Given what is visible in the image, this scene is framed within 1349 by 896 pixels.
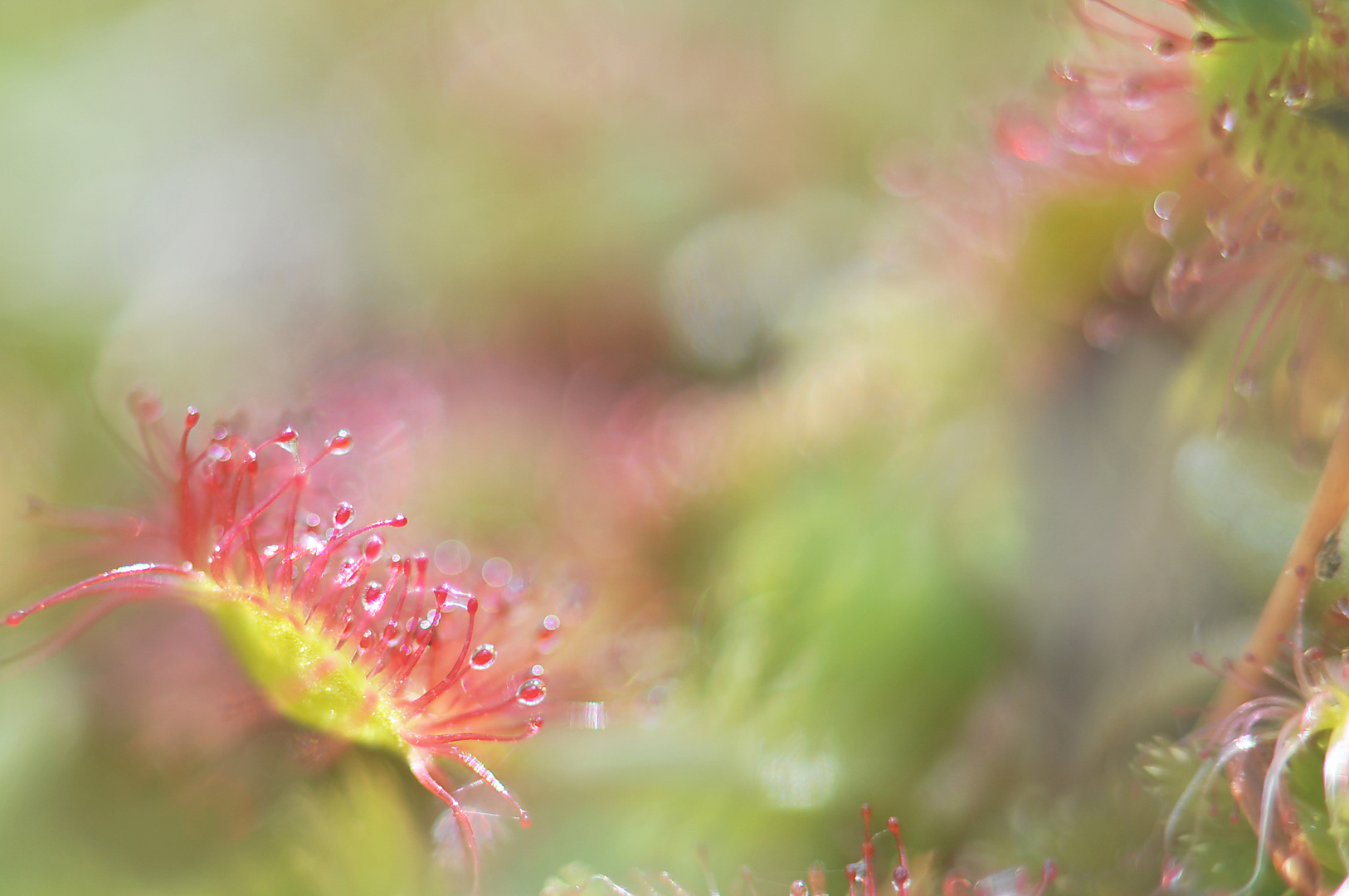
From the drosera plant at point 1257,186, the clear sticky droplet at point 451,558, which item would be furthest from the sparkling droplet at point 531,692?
the drosera plant at point 1257,186

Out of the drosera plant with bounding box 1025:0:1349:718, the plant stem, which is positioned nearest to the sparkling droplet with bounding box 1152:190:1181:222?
the drosera plant with bounding box 1025:0:1349:718

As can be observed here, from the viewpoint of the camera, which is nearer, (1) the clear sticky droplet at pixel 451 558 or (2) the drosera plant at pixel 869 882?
(2) the drosera plant at pixel 869 882

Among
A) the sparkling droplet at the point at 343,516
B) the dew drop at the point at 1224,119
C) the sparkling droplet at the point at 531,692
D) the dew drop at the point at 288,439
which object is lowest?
the sparkling droplet at the point at 531,692

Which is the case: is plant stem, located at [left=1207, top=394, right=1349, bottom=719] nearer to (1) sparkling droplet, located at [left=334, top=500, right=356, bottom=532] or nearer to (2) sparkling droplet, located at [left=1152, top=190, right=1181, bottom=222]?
(2) sparkling droplet, located at [left=1152, top=190, right=1181, bottom=222]

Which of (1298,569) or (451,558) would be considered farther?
(451,558)

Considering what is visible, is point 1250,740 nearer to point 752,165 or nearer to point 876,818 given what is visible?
point 876,818

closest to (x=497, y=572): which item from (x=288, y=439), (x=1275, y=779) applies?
(x=288, y=439)

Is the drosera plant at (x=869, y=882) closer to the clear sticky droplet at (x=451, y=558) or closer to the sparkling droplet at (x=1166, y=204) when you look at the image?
the clear sticky droplet at (x=451, y=558)

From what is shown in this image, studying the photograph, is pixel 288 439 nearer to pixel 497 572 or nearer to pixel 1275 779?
pixel 497 572
